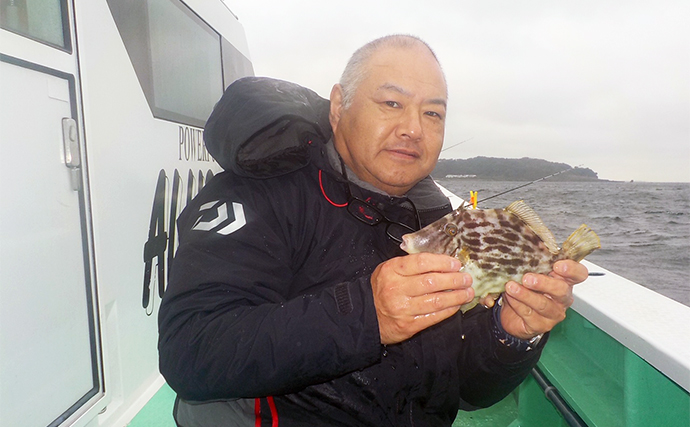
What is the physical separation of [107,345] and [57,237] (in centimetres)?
75

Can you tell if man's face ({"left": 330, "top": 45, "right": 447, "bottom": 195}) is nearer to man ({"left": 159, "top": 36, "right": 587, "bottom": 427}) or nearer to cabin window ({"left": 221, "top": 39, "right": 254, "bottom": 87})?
man ({"left": 159, "top": 36, "right": 587, "bottom": 427})

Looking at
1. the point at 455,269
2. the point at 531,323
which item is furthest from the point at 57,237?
the point at 531,323

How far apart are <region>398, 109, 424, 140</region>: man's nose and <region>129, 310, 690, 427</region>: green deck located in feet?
5.18

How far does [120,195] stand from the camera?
2.59 metres

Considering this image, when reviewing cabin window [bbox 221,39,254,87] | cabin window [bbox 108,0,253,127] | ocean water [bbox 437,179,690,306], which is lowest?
ocean water [bbox 437,179,690,306]

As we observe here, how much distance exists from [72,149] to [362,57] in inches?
60.3

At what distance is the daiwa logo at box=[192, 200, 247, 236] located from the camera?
167 cm

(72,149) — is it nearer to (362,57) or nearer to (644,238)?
(362,57)

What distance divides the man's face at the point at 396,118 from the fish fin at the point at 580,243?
0.77 meters

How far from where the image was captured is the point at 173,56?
11.7 ft

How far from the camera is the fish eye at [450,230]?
1.81 m

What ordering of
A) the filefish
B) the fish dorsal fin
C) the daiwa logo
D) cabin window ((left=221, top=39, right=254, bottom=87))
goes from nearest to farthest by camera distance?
the daiwa logo, the filefish, the fish dorsal fin, cabin window ((left=221, top=39, right=254, bottom=87))

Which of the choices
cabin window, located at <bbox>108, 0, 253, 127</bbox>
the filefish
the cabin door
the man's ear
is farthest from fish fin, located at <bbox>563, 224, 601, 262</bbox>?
cabin window, located at <bbox>108, 0, 253, 127</bbox>

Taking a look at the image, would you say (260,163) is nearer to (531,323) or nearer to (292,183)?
(292,183)
